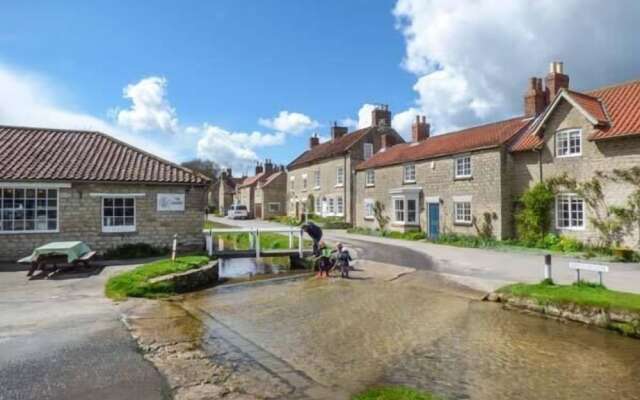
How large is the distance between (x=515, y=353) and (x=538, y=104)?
73.2 feet

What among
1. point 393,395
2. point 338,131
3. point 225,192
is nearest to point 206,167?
point 225,192

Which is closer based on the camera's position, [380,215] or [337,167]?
[380,215]

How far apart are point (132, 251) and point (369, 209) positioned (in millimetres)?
21311

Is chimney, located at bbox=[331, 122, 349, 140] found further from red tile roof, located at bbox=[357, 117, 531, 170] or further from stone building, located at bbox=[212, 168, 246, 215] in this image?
stone building, located at bbox=[212, 168, 246, 215]

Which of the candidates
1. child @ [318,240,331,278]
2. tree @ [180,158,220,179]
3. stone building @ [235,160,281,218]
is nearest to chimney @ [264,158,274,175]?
stone building @ [235,160,281,218]

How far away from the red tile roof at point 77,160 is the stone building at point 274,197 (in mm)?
37886

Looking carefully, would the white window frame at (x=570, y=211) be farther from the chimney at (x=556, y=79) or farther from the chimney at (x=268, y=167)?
the chimney at (x=268, y=167)

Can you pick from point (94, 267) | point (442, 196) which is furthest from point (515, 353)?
point (442, 196)

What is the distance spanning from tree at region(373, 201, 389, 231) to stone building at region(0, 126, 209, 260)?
17272mm

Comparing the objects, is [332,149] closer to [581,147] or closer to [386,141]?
[386,141]

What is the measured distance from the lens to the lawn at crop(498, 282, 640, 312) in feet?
33.2

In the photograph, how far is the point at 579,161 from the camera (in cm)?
2197

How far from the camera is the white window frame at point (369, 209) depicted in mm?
36562

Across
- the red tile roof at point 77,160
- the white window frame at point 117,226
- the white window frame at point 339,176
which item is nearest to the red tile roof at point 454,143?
the white window frame at point 339,176
